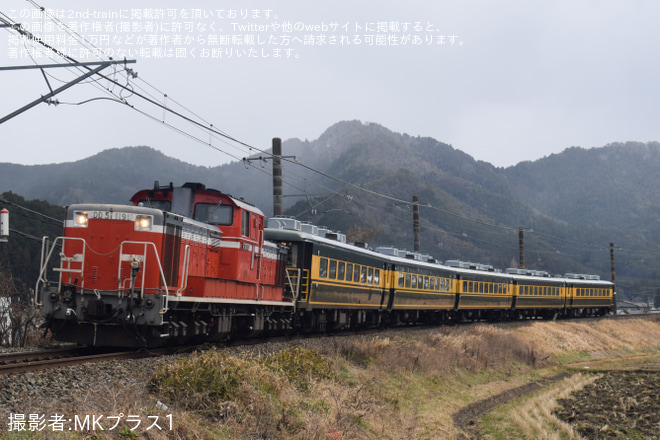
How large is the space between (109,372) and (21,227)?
32.7 metres

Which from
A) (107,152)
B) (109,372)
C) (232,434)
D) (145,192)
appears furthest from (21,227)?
(107,152)

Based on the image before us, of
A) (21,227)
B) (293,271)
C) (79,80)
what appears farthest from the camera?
(21,227)

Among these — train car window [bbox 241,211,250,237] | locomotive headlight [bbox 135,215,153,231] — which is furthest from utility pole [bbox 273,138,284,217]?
locomotive headlight [bbox 135,215,153,231]

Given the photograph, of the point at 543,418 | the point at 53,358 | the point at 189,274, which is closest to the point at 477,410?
the point at 543,418

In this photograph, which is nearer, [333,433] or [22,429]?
[22,429]

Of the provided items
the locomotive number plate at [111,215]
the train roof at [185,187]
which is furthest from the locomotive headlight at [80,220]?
the train roof at [185,187]

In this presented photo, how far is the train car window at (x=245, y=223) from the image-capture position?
56.4ft

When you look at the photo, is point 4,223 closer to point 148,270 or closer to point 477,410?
point 148,270

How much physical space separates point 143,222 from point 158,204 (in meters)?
2.08

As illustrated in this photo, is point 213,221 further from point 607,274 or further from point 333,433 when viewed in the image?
point 607,274

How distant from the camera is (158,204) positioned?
53.1 ft

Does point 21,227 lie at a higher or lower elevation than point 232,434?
higher

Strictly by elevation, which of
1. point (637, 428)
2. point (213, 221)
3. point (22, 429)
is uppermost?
point (213, 221)

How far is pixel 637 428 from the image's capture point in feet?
66.8
